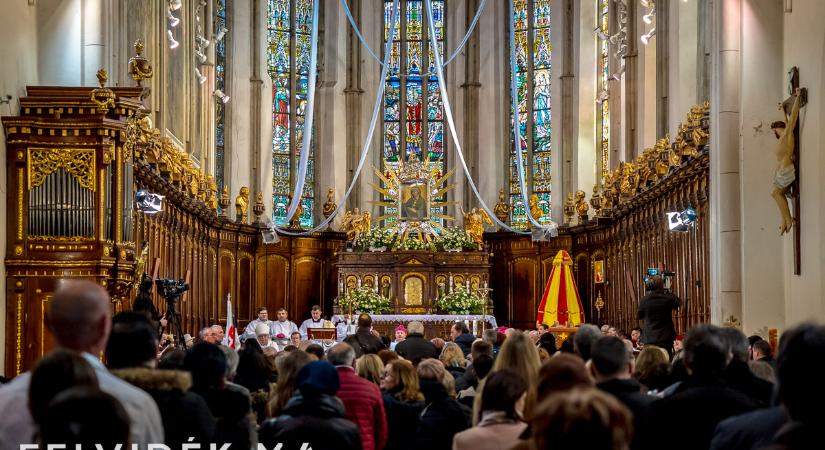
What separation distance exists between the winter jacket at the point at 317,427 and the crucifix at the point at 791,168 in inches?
409

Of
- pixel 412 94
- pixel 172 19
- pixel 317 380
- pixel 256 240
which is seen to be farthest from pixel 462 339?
pixel 412 94

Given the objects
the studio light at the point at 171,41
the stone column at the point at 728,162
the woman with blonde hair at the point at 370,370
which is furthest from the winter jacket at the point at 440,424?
the studio light at the point at 171,41

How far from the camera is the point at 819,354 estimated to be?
4.11 m

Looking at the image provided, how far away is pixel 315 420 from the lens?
6.26 meters

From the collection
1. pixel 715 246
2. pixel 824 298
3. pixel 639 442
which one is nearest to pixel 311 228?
pixel 715 246

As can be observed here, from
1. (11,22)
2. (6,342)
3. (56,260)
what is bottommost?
(6,342)

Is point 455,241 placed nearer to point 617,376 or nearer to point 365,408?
point 365,408

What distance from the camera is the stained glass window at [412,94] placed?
1331 inches

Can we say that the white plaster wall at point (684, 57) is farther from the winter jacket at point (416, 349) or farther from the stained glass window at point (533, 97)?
the winter jacket at point (416, 349)

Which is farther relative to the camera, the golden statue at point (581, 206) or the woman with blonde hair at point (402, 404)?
the golden statue at point (581, 206)

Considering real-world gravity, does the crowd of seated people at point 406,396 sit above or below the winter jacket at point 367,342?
above

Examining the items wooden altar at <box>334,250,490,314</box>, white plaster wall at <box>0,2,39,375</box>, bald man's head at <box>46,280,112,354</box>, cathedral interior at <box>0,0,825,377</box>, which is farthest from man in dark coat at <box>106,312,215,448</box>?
wooden altar at <box>334,250,490,314</box>

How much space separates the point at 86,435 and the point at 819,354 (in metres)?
2.27

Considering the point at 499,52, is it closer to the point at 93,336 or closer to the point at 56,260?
the point at 56,260
